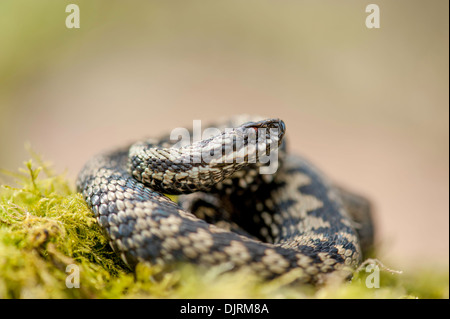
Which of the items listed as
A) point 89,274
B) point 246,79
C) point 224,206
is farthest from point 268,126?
point 246,79

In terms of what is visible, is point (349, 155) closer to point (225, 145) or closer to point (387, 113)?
point (387, 113)

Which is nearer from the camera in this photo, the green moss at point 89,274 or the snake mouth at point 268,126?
the green moss at point 89,274

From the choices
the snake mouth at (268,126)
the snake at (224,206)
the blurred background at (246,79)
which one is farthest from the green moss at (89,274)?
the blurred background at (246,79)

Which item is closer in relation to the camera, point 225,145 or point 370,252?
point 225,145

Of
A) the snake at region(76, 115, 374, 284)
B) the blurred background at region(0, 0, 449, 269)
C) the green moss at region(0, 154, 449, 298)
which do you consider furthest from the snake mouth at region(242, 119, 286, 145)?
the blurred background at region(0, 0, 449, 269)

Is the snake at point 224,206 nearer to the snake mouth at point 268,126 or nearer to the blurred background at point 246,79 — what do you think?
the snake mouth at point 268,126

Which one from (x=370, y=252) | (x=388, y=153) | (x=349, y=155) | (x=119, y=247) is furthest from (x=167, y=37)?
(x=119, y=247)
